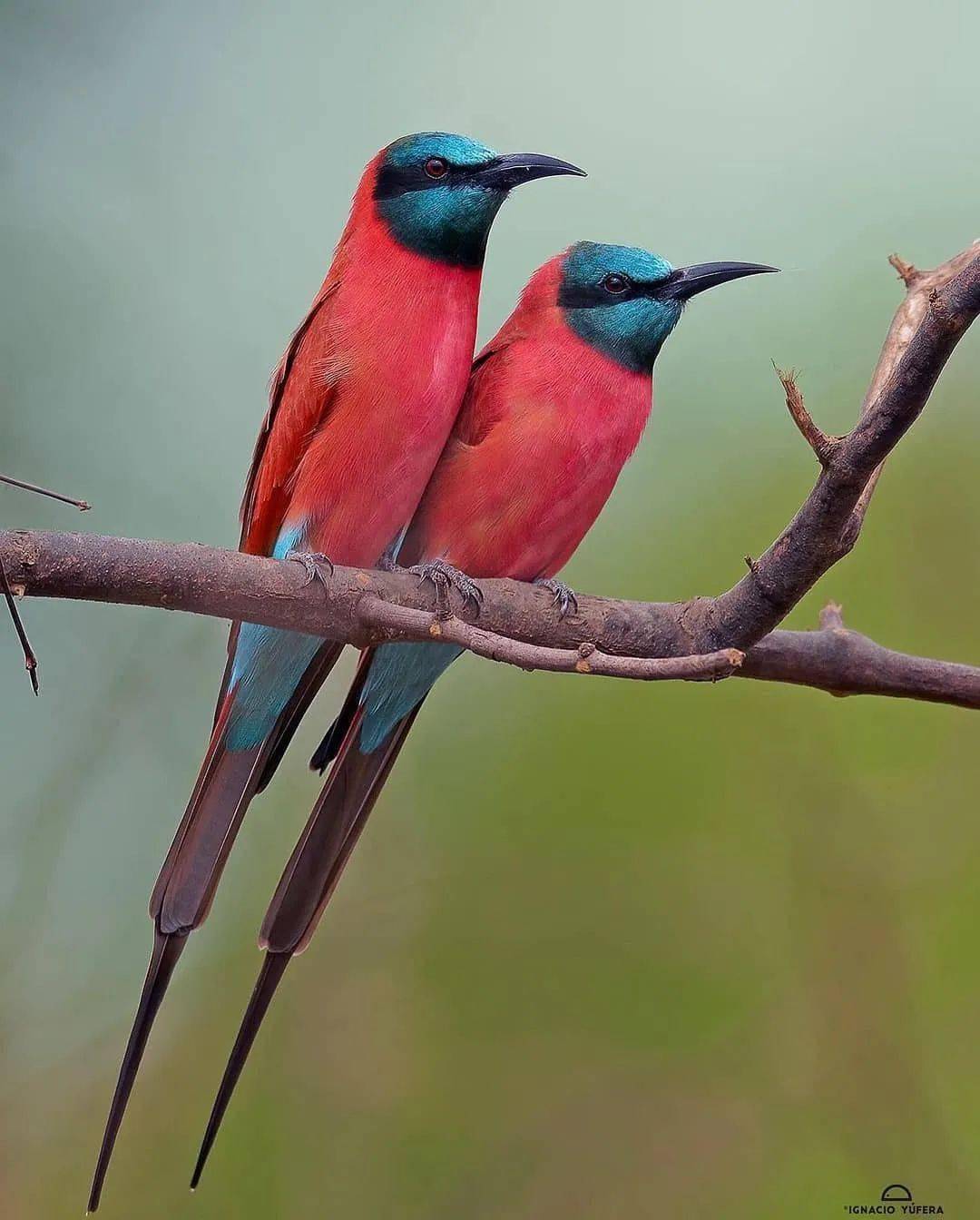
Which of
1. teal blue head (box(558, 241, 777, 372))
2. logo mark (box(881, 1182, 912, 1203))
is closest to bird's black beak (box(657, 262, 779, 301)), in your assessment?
teal blue head (box(558, 241, 777, 372))

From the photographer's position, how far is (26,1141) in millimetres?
2465

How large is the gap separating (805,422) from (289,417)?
0.77 metres

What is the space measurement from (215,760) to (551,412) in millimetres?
677

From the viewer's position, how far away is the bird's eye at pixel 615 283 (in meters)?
1.98

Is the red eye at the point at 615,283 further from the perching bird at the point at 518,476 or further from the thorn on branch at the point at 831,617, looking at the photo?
the thorn on branch at the point at 831,617

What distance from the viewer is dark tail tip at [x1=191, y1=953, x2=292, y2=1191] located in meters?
1.67

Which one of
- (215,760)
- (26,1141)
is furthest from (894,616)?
(26,1141)

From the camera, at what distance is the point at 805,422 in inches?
52.7

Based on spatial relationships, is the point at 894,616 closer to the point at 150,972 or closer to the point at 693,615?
the point at 693,615

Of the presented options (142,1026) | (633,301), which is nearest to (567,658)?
(142,1026)

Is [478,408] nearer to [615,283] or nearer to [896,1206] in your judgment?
[615,283]

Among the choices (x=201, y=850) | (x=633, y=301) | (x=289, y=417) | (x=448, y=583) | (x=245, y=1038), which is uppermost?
(x=633, y=301)

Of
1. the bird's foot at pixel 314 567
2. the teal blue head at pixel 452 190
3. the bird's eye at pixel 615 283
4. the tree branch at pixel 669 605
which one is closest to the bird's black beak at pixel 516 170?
the teal blue head at pixel 452 190

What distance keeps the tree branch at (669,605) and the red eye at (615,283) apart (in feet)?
1.31
